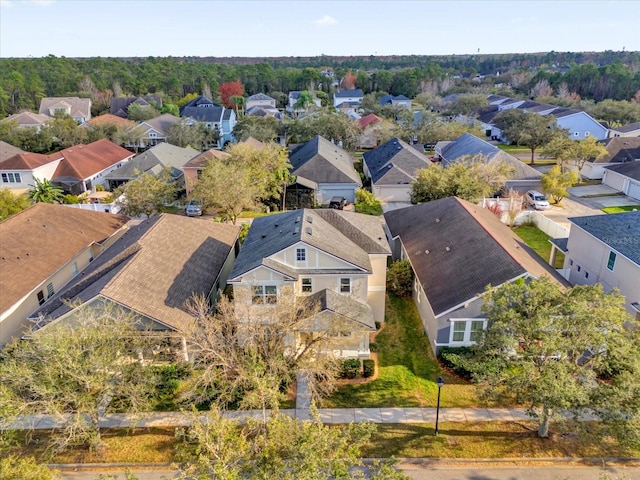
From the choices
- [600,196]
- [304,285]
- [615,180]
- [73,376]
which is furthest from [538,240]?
[73,376]

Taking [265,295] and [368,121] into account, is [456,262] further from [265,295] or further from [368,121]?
[368,121]

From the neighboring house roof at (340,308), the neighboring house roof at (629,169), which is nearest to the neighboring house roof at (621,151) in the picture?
the neighboring house roof at (629,169)

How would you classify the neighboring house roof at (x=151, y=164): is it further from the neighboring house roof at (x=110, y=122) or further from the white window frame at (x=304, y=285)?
the white window frame at (x=304, y=285)

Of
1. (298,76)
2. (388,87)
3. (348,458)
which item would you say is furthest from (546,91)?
(348,458)

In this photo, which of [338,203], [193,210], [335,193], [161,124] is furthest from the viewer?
[161,124]

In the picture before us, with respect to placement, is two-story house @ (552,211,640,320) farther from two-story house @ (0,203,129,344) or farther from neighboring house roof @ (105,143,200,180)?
neighboring house roof @ (105,143,200,180)

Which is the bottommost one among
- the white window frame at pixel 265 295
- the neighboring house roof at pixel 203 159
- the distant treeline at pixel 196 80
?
the white window frame at pixel 265 295
